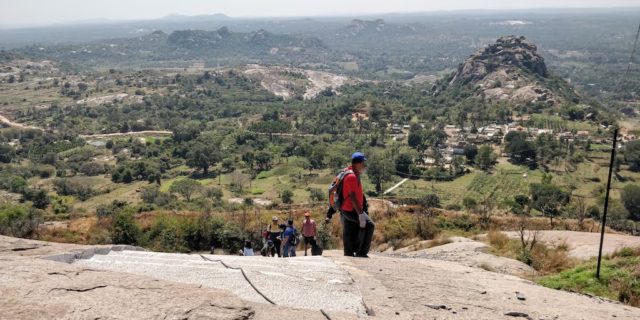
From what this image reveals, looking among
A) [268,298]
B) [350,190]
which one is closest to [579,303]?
[350,190]

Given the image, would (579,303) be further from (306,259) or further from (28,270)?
(28,270)

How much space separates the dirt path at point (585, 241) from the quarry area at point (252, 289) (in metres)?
5.33

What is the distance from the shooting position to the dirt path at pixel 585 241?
1245cm

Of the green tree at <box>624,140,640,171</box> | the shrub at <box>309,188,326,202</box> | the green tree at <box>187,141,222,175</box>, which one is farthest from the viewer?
the green tree at <box>187,141,222,175</box>

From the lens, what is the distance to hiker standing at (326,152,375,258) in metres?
7.92

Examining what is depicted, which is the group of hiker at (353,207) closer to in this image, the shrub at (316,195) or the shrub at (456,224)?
the shrub at (456,224)

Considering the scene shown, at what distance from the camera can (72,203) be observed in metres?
64.1

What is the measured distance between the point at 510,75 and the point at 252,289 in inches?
5824

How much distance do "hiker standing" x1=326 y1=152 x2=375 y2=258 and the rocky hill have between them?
4829 inches

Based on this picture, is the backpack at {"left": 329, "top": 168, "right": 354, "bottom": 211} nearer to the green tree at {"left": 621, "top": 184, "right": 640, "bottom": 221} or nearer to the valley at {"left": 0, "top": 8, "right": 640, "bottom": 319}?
the valley at {"left": 0, "top": 8, "right": 640, "bottom": 319}

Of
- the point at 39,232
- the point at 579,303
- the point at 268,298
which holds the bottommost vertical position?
the point at 39,232

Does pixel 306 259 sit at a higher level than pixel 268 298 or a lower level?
lower

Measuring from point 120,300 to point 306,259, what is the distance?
3.52 m

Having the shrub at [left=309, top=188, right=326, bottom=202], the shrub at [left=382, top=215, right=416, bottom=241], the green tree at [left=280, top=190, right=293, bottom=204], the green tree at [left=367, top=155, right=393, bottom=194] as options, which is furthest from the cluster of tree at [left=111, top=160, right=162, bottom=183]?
the shrub at [left=382, top=215, right=416, bottom=241]
